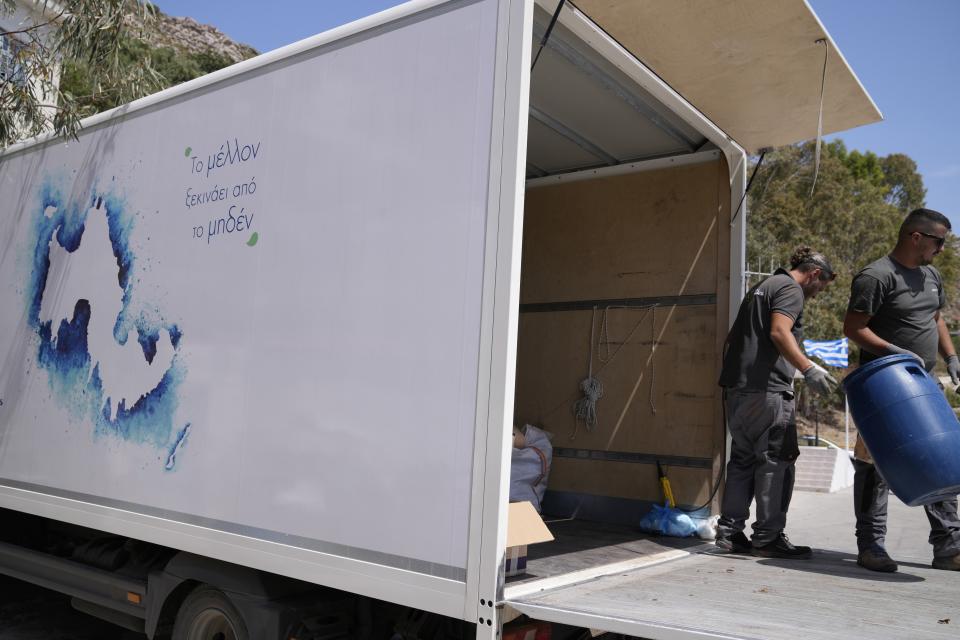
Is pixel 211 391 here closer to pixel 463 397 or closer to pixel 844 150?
pixel 463 397

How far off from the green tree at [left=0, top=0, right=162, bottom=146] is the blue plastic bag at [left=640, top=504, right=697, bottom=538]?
5.36 meters

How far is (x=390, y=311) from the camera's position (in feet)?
9.16

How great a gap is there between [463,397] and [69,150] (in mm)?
3265

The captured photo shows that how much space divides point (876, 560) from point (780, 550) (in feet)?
1.72

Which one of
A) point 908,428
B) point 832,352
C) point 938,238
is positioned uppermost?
point 832,352

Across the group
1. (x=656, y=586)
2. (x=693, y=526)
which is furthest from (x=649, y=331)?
(x=656, y=586)

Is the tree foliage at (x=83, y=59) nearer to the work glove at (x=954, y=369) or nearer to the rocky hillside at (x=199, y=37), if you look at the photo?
the work glove at (x=954, y=369)

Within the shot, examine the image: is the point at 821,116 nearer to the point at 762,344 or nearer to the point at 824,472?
the point at 762,344

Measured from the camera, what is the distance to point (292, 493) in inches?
118

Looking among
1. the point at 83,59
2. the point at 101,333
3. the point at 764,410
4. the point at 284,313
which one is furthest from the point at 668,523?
the point at 83,59

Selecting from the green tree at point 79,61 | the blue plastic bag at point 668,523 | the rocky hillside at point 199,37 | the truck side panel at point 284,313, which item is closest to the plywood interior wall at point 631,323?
the blue plastic bag at point 668,523

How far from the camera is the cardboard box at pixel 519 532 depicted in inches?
103

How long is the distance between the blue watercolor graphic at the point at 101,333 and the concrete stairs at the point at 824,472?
47.2 ft

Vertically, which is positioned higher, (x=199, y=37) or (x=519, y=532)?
(x=199, y=37)
